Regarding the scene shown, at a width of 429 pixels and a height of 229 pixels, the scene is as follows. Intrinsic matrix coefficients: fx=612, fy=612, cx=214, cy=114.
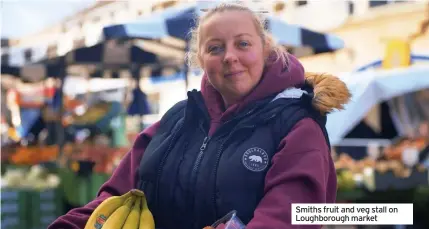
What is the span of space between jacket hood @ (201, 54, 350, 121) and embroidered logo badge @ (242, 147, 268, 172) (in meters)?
0.11

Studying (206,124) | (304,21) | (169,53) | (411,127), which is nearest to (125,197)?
(206,124)

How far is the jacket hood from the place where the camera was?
3.69ft

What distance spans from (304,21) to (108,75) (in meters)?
3.55

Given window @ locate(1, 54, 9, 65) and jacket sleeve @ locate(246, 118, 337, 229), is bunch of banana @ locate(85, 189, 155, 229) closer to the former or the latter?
jacket sleeve @ locate(246, 118, 337, 229)

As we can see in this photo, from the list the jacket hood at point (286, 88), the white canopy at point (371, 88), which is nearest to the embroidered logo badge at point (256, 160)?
the jacket hood at point (286, 88)

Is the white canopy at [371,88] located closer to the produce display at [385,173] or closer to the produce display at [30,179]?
the produce display at [385,173]

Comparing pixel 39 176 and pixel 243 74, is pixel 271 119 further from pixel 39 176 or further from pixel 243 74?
pixel 39 176

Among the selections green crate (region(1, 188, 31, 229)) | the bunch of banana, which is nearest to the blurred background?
green crate (region(1, 188, 31, 229))

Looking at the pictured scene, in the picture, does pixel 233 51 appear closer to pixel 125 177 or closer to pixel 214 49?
pixel 214 49

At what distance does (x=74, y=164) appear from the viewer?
4.45 metres

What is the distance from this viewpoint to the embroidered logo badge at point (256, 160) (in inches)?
41.9

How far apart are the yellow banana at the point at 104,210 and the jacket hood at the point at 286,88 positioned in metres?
0.25

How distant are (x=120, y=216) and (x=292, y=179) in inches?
14.6

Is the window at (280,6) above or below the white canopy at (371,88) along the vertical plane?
above
